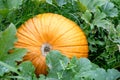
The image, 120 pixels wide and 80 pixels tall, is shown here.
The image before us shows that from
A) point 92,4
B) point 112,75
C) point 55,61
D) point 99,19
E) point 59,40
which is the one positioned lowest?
point 112,75

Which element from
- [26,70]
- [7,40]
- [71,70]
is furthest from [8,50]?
[71,70]

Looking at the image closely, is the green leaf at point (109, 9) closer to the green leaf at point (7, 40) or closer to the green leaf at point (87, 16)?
the green leaf at point (87, 16)

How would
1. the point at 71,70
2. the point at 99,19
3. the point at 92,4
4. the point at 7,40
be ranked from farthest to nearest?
Answer: 1. the point at 92,4
2. the point at 99,19
3. the point at 7,40
4. the point at 71,70

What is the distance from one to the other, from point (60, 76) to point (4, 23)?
2.71 feet

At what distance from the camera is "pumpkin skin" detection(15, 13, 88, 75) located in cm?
252

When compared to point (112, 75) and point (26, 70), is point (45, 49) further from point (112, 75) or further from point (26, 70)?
point (112, 75)

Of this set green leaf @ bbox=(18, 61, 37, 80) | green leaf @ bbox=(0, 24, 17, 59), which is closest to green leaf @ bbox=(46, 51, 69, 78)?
green leaf @ bbox=(18, 61, 37, 80)

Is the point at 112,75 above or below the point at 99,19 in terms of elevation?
below

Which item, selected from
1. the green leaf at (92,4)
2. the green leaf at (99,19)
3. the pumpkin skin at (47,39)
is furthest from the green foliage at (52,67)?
the green leaf at (92,4)

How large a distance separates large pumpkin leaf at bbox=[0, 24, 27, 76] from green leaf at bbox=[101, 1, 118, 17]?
0.83 metres

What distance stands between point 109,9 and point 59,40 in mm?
537

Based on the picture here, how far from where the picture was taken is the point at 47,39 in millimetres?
2549

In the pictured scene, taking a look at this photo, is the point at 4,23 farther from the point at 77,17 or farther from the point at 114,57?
the point at 114,57

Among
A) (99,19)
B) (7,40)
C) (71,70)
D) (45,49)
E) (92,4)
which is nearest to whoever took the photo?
(71,70)
